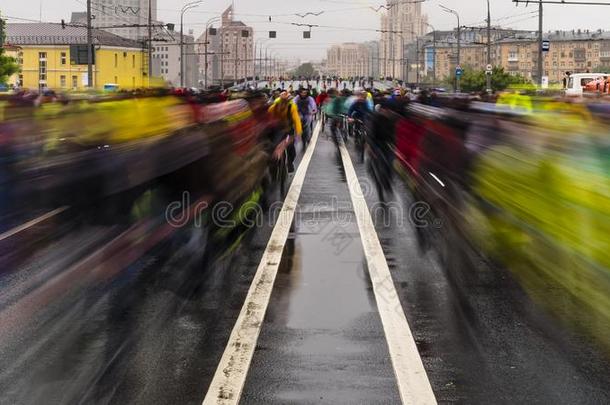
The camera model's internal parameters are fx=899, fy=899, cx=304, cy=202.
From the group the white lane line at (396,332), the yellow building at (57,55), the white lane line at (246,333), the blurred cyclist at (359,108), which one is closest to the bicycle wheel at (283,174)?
the white lane line at (246,333)

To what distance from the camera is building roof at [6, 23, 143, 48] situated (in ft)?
330

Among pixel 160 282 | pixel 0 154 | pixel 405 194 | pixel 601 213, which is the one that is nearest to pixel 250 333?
pixel 160 282

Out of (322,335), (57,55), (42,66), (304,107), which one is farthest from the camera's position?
(42,66)

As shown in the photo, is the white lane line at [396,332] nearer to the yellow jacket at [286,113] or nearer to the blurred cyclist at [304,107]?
the yellow jacket at [286,113]

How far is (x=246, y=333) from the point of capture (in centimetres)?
651

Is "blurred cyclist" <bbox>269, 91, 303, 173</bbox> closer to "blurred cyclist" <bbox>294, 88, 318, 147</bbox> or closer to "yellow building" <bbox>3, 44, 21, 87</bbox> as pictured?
"blurred cyclist" <bbox>294, 88, 318, 147</bbox>

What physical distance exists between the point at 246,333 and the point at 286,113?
10.9 m

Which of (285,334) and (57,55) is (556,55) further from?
(285,334)

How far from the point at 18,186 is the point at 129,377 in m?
4.56

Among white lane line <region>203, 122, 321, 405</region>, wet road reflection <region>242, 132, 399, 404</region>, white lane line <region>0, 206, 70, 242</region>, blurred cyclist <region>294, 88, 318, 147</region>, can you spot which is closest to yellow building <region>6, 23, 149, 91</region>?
blurred cyclist <region>294, 88, 318, 147</region>

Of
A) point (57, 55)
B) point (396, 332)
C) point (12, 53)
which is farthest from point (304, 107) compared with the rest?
point (12, 53)

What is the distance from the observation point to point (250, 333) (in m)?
6.51

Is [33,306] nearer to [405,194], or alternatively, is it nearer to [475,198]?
[475,198]

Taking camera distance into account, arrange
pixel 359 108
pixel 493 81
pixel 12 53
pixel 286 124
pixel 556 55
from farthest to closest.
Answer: pixel 556 55 < pixel 12 53 < pixel 493 81 < pixel 359 108 < pixel 286 124
